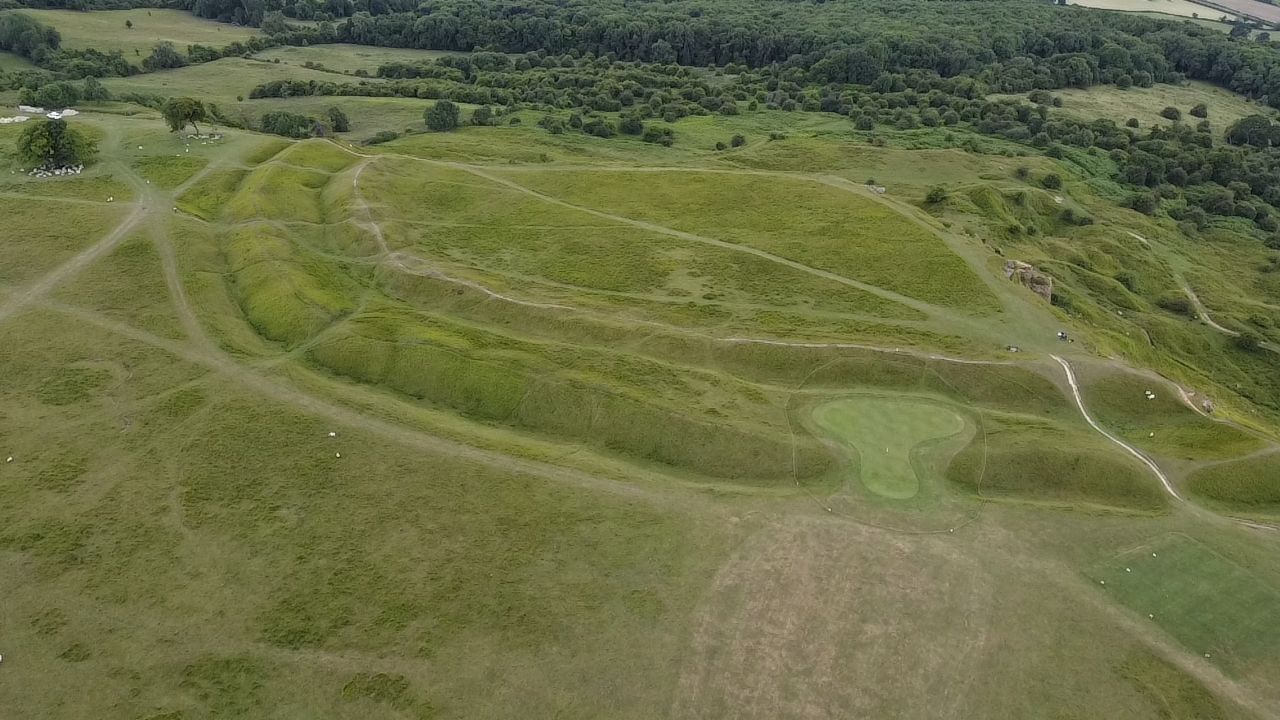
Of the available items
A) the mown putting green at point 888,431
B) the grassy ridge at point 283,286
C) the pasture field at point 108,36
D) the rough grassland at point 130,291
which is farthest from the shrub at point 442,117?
the mown putting green at point 888,431

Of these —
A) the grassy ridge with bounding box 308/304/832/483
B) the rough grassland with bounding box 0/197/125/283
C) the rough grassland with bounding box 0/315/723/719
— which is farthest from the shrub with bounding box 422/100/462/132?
the rough grassland with bounding box 0/315/723/719

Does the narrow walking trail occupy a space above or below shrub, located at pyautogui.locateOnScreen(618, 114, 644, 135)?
below

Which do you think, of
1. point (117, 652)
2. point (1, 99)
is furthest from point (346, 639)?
point (1, 99)

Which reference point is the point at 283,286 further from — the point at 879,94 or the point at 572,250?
the point at 879,94

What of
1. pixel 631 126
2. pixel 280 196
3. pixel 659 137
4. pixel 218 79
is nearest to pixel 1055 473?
pixel 280 196

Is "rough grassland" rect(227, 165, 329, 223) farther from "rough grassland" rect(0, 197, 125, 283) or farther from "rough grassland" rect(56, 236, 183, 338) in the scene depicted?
"rough grassland" rect(56, 236, 183, 338)

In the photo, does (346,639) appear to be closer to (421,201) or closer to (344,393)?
(344,393)
